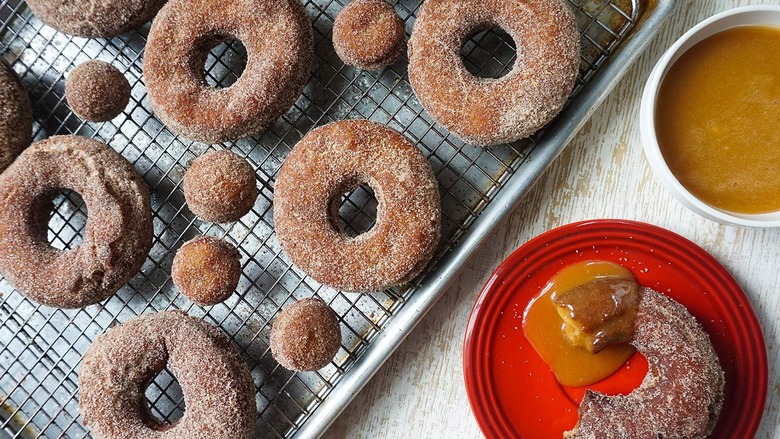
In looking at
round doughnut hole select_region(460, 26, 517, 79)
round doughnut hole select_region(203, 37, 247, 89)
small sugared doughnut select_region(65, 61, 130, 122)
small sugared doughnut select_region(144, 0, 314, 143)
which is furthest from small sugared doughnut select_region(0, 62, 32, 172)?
round doughnut hole select_region(460, 26, 517, 79)

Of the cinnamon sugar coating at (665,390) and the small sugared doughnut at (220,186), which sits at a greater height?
the cinnamon sugar coating at (665,390)

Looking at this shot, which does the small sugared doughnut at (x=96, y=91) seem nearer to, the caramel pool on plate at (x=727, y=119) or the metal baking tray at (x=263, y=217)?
the metal baking tray at (x=263, y=217)

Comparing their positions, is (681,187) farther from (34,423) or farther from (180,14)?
(34,423)

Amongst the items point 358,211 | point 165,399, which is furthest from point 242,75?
point 165,399

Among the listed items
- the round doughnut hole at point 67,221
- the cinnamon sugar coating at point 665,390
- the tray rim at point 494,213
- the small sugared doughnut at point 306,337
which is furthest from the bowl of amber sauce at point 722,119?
the round doughnut hole at point 67,221

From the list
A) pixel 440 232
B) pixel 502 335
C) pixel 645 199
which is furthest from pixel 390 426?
pixel 645 199

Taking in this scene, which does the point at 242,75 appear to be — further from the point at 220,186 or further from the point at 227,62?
the point at 220,186

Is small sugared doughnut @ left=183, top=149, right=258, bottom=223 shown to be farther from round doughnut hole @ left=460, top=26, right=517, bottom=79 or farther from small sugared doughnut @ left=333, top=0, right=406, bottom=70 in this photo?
round doughnut hole @ left=460, top=26, right=517, bottom=79
